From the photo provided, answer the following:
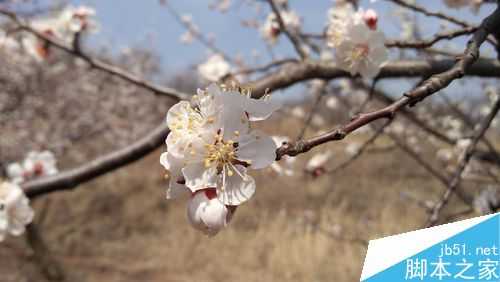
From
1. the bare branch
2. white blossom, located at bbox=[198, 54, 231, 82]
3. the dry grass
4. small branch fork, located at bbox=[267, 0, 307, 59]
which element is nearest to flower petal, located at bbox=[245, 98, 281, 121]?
the bare branch

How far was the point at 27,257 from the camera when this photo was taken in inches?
169

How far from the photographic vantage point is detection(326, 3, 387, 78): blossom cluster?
3.74 feet

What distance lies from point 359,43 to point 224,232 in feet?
15.6

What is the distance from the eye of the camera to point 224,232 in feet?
18.9

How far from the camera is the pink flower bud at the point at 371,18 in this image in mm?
1174

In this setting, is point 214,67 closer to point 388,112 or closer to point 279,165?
point 279,165

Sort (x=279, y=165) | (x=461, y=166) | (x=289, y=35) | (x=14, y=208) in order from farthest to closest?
(x=279, y=165) < (x=289, y=35) < (x=14, y=208) < (x=461, y=166)

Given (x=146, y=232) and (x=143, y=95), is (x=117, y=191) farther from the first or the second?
(x=143, y=95)

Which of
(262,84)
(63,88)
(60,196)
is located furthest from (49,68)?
(262,84)

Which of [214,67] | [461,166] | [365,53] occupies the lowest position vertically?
[461,166]

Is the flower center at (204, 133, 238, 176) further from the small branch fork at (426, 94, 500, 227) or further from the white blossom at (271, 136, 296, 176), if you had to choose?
the small branch fork at (426, 94, 500, 227)

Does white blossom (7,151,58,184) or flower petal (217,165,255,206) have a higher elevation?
white blossom (7,151,58,184)

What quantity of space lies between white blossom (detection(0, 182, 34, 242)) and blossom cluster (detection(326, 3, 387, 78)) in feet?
2.80

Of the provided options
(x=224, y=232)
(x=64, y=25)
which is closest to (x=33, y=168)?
(x=64, y=25)
